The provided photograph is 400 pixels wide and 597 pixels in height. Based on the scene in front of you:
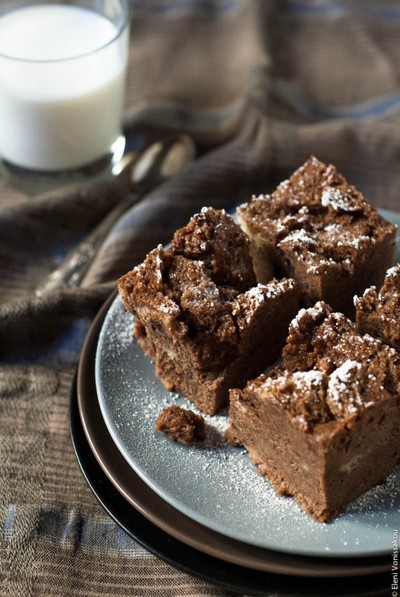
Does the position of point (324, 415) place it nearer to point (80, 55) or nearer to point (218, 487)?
point (218, 487)

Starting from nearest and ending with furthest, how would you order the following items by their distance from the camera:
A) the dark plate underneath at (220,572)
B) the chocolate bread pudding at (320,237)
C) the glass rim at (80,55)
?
the dark plate underneath at (220,572) < the chocolate bread pudding at (320,237) < the glass rim at (80,55)

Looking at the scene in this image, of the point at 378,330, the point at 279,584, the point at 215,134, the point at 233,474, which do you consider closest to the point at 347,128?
the point at 215,134

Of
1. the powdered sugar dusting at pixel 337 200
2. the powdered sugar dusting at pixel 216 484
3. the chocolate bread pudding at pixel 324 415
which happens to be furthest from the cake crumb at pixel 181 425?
the powdered sugar dusting at pixel 337 200

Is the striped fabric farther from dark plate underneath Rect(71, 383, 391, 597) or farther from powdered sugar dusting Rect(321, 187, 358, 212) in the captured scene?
powdered sugar dusting Rect(321, 187, 358, 212)

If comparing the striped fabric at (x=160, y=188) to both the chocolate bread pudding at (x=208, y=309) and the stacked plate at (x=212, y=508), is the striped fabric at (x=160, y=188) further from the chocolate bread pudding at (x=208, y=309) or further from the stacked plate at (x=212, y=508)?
the chocolate bread pudding at (x=208, y=309)

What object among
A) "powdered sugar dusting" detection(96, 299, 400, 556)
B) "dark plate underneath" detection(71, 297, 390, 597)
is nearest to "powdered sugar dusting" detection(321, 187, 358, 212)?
"powdered sugar dusting" detection(96, 299, 400, 556)
